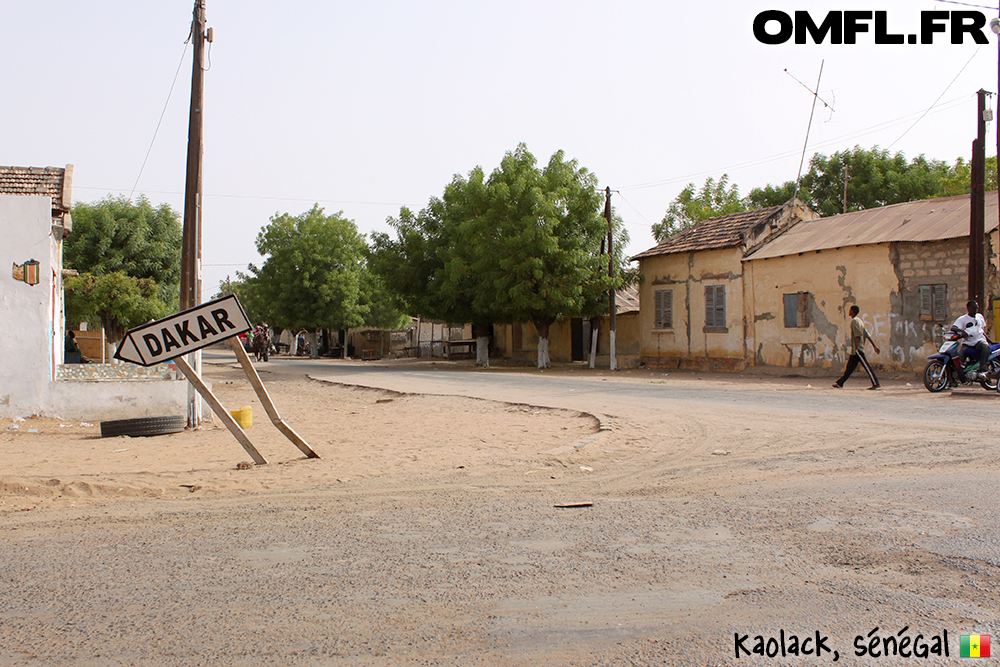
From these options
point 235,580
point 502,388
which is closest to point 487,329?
point 502,388

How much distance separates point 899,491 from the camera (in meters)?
5.85

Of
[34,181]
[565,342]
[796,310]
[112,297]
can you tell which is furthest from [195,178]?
[565,342]

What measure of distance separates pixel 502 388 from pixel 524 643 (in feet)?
50.5

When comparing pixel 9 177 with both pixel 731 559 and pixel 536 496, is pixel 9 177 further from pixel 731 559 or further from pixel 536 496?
pixel 731 559

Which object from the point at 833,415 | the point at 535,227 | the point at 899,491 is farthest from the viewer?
the point at 535,227

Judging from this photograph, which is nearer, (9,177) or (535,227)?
(9,177)

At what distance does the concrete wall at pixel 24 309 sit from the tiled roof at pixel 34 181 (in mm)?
3196

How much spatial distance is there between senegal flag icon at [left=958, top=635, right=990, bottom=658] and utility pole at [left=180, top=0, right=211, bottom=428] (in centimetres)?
1110

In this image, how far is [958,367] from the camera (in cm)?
1472

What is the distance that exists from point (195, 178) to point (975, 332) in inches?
567

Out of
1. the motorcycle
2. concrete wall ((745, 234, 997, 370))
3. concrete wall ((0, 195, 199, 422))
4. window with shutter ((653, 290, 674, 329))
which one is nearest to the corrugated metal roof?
concrete wall ((745, 234, 997, 370))

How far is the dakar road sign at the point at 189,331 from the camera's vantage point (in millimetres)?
8102

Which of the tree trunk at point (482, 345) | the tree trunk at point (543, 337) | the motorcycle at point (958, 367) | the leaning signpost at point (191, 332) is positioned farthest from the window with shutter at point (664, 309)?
the leaning signpost at point (191, 332)

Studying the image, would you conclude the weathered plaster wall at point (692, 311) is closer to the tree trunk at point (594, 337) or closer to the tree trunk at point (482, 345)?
the tree trunk at point (594, 337)
